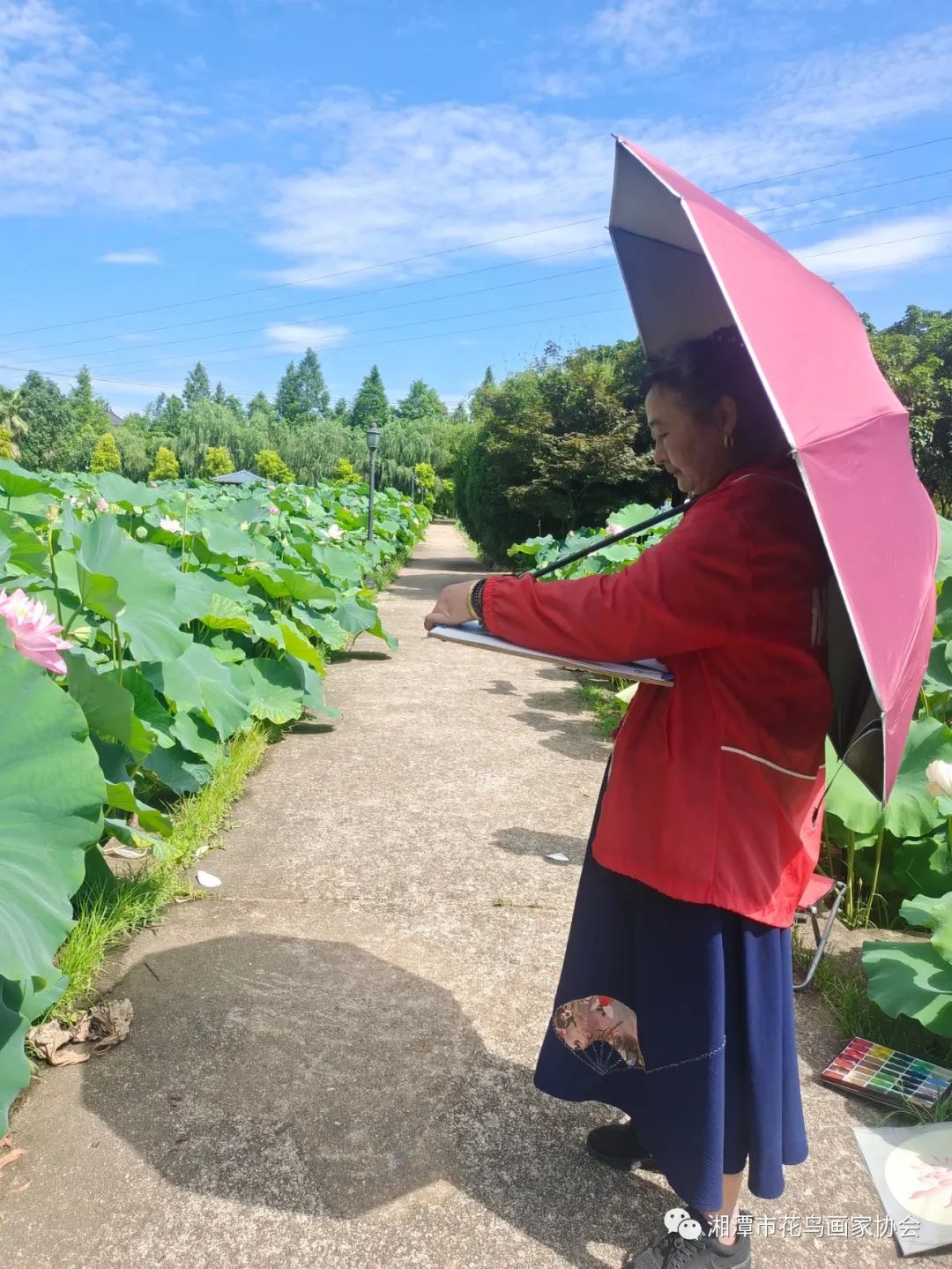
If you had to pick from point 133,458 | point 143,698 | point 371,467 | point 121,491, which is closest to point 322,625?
point 121,491

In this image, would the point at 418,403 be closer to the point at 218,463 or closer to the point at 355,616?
the point at 218,463

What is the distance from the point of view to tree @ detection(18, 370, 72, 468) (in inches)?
2104

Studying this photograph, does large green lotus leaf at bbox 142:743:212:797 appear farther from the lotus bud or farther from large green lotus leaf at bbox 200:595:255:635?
the lotus bud

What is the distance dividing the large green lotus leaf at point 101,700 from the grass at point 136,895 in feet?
1.59

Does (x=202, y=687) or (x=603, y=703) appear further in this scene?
(x=603, y=703)

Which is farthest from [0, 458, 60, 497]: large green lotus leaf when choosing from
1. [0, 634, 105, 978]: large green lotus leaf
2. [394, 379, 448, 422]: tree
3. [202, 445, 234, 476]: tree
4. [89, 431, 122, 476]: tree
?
[394, 379, 448, 422]: tree

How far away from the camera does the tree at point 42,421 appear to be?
175 feet

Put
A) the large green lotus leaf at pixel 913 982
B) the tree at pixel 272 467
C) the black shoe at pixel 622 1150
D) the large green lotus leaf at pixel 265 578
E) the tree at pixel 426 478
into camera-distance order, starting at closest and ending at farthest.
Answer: the black shoe at pixel 622 1150 < the large green lotus leaf at pixel 913 982 < the large green lotus leaf at pixel 265 578 < the tree at pixel 426 478 < the tree at pixel 272 467

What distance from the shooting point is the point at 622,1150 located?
5.96ft

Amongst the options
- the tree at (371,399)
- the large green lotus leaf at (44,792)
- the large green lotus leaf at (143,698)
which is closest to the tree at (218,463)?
the large green lotus leaf at (143,698)

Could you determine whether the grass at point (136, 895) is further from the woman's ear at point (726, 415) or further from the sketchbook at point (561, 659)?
the woman's ear at point (726, 415)

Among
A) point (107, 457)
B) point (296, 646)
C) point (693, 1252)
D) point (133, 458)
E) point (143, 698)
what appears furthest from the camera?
point (133, 458)

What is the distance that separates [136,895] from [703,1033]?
177 cm

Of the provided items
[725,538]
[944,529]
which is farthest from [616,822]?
[944,529]
